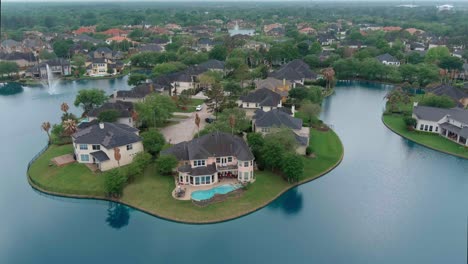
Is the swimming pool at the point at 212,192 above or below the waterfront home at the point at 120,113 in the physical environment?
below

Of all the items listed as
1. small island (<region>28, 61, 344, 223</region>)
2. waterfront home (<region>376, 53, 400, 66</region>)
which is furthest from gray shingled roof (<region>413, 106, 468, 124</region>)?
waterfront home (<region>376, 53, 400, 66</region>)

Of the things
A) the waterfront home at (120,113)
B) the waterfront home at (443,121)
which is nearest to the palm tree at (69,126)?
the waterfront home at (120,113)

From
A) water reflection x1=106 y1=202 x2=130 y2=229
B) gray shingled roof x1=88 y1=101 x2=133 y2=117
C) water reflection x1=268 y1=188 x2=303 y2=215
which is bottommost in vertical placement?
water reflection x1=106 y1=202 x2=130 y2=229

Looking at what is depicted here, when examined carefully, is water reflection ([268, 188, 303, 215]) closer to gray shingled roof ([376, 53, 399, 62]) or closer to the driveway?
the driveway

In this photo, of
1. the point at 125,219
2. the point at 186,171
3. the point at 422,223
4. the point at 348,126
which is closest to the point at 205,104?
the point at 348,126

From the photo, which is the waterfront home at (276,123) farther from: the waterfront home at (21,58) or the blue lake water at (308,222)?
the waterfront home at (21,58)

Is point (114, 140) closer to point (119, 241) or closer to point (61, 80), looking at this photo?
point (119, 241)
